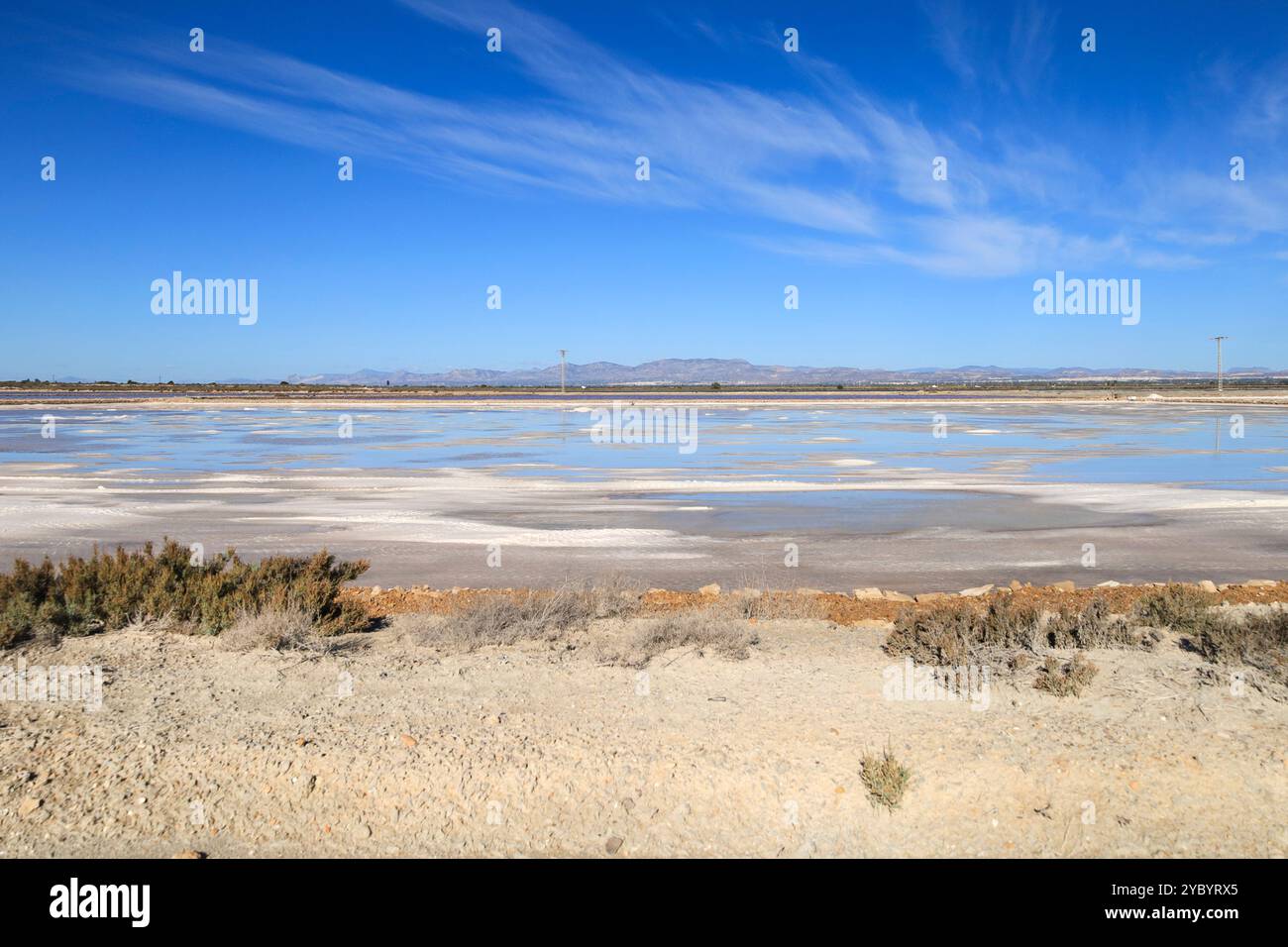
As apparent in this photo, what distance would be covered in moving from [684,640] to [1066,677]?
9.40 feet

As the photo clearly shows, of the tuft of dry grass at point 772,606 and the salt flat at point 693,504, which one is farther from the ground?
the salt flat at point 693,504

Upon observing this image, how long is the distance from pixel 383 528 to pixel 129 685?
846 cm

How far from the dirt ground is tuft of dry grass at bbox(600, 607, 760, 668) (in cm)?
58

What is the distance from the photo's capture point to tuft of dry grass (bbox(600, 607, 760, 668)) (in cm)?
763

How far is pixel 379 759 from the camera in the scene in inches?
225

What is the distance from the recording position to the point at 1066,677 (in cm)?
674

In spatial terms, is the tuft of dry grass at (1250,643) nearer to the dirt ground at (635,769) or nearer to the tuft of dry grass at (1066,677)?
the dirt ground at (635,769)

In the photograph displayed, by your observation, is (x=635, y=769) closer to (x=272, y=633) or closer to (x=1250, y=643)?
(x=272, y=633)

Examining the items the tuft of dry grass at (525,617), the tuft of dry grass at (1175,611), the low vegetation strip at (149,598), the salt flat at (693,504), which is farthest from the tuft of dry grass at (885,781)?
the salt flat at (693,504)

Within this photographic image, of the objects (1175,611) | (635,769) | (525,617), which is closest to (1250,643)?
(1175,611)

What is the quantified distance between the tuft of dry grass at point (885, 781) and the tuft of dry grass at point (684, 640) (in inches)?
86.4

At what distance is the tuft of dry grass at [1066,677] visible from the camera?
21.7ft
